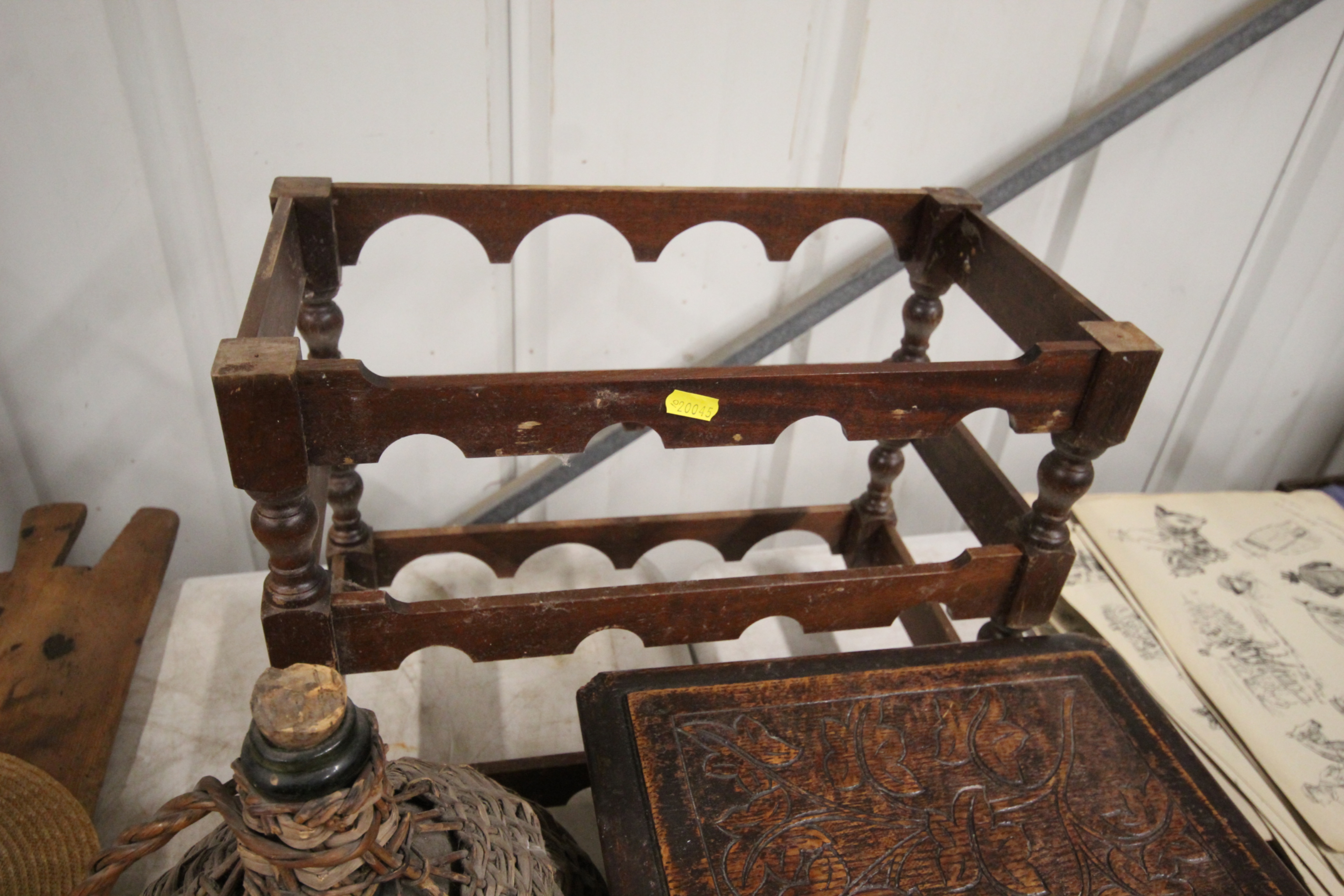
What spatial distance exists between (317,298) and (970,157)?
3.26 ft

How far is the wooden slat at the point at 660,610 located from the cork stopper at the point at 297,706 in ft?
0.91

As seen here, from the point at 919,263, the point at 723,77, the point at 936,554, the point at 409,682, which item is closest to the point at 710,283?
the point at 723,77

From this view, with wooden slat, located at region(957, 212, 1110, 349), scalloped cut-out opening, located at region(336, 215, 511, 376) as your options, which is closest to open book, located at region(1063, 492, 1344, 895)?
wooden slat, located at region(957, 212, 1110, 349)

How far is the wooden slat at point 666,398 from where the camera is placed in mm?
669

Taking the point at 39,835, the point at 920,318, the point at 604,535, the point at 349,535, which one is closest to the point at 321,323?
the point at 349,535

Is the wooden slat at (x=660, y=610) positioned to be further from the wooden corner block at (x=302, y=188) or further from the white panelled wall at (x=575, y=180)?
the white panelled wall at (x=575, y=180)

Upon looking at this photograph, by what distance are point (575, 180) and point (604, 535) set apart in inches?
19.9

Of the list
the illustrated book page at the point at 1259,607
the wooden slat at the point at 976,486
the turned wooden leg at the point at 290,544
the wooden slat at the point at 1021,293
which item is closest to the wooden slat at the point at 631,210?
the wooden slat at the point at 1021,293

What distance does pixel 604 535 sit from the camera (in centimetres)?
122

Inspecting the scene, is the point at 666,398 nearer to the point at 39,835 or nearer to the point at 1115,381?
the point at 1115,381

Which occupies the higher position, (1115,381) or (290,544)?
(1115,381)

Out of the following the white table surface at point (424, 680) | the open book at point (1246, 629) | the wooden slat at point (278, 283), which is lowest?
the white table surface at point (424, 680)

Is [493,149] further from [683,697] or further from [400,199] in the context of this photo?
[683,697]

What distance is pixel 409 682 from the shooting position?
1.18 m
